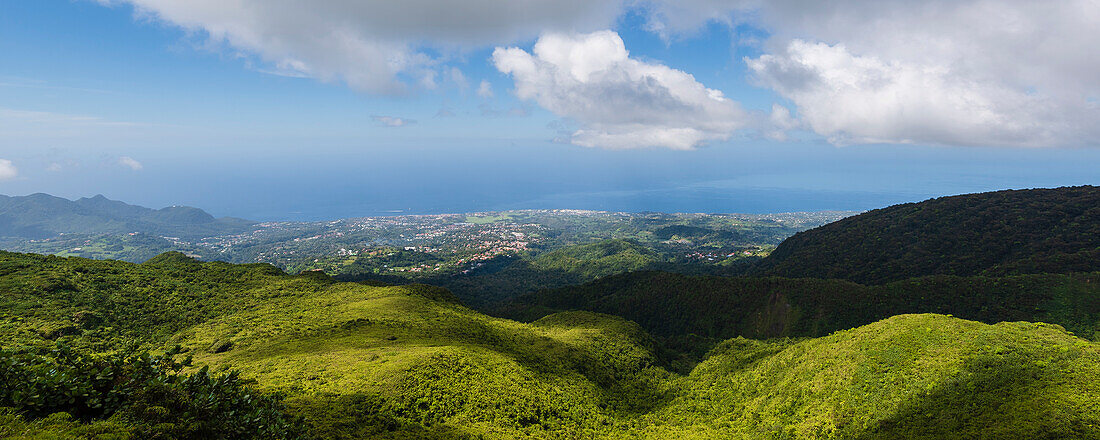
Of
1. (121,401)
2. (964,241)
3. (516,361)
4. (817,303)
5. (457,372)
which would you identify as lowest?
(817,303)

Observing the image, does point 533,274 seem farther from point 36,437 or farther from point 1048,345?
point 36,437

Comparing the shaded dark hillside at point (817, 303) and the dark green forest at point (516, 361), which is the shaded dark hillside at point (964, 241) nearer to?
the dark green forest at point (516, 361)

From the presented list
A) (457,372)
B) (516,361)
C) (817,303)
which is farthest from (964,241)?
(457,372)

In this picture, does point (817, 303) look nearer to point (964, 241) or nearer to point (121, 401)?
point (964, 241)

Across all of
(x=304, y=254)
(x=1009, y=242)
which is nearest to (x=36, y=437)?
(x=1009, y=242)

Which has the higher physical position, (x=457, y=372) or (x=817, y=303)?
(x=457, y=372)

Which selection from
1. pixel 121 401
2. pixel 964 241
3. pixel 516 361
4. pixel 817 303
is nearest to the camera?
pixel 121 401
